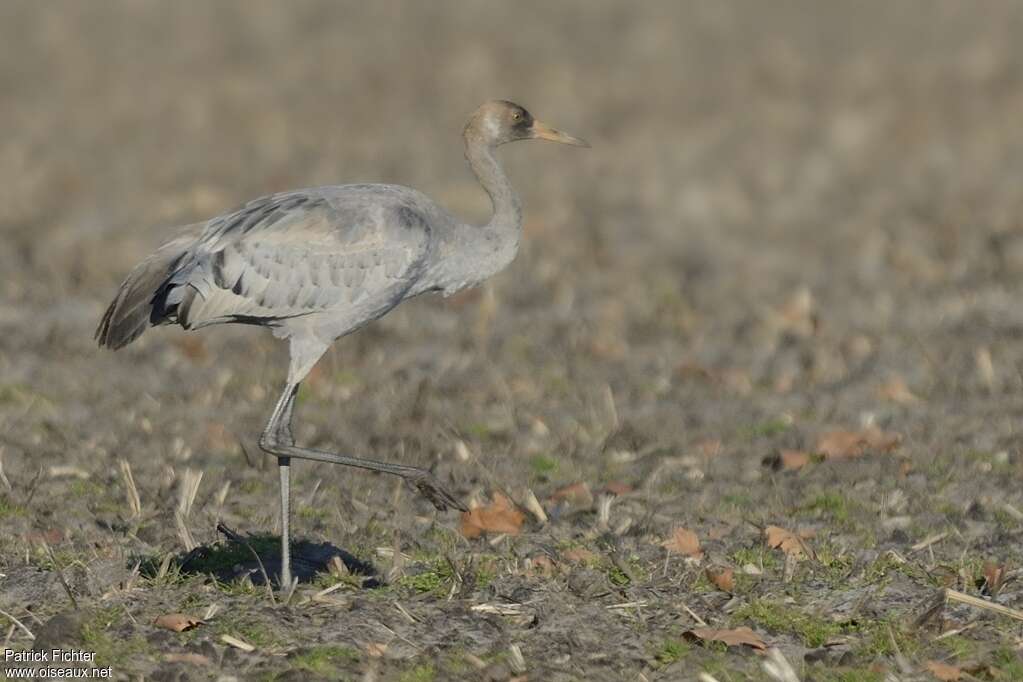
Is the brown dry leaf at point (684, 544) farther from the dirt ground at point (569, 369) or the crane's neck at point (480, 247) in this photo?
the crane's neck at point (480, 247)

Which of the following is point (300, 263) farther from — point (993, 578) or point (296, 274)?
point (993, 578)

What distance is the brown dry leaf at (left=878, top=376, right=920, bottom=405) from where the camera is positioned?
32.3 ft

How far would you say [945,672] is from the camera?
5.96 meters

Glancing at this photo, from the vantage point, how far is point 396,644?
6188mm

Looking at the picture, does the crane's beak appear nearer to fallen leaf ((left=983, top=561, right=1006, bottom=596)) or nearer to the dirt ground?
the dirt ground

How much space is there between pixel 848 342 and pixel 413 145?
7.19 meters

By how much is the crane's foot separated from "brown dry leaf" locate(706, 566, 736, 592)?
3.33ft

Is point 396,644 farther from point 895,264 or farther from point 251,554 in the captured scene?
point 895,264

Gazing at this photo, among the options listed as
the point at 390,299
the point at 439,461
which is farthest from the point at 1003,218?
the point at 390,299

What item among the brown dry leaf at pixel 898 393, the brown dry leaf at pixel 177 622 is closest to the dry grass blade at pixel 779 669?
the brown dry leaf at pixel 177 622

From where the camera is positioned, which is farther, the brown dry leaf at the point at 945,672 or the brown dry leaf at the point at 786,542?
the brown dry leaf at the point at 786,542

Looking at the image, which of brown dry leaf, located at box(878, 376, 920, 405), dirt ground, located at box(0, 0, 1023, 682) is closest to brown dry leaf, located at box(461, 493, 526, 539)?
dirt ground, located at box(0, 0, 1023, 682)

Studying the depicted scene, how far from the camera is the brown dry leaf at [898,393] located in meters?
9.84

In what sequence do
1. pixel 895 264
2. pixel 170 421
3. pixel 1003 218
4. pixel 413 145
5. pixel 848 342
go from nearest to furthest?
pixel 170 421 → pixel 848 342 → pixel 895 264 → pixel 1003 218 → pixel 413 145
